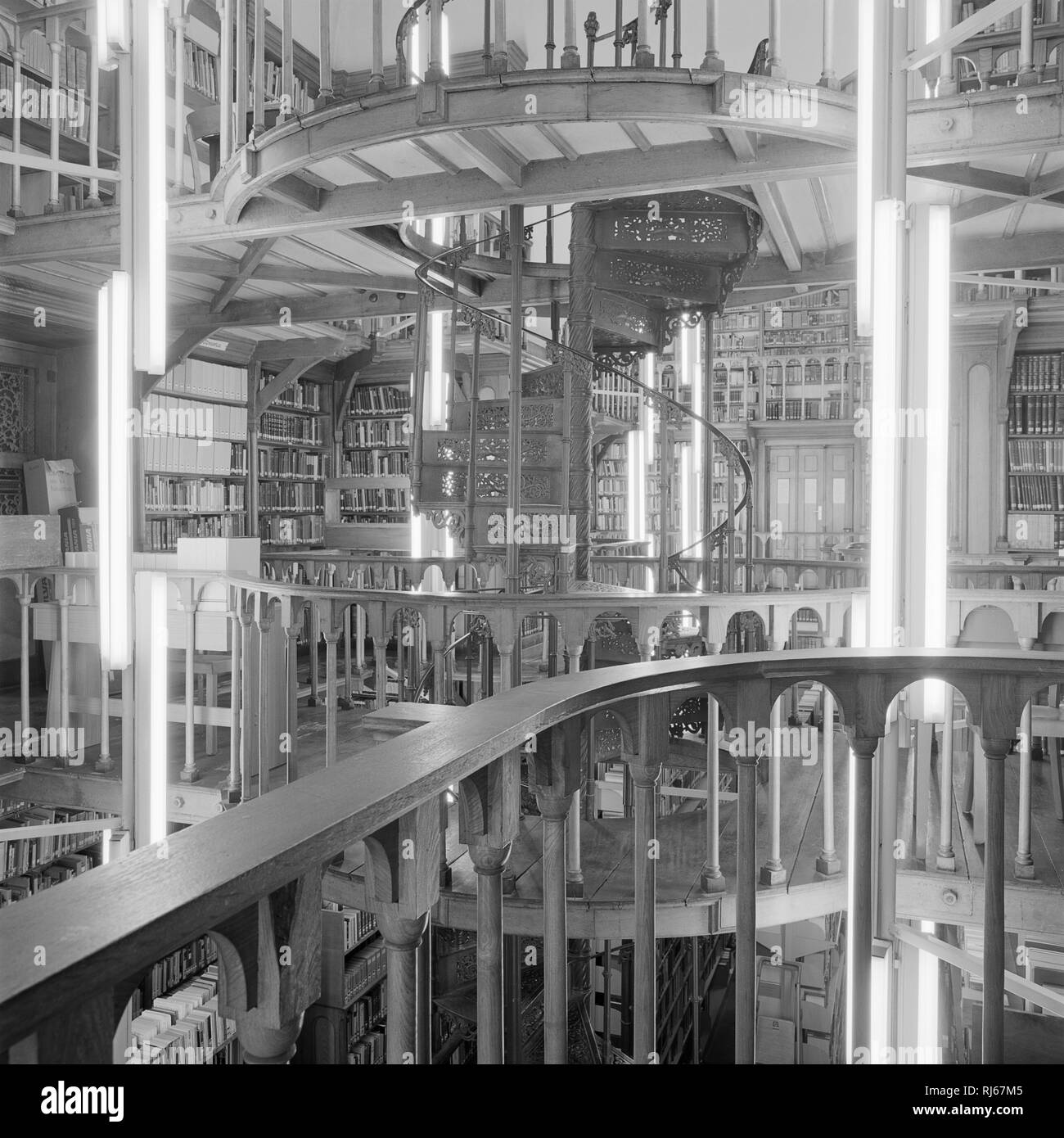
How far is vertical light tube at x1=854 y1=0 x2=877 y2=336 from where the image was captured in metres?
2.43

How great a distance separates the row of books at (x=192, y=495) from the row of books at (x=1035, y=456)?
21.5 ft

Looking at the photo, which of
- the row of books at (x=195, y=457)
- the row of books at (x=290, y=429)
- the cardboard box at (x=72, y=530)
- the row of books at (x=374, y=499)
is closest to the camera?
the cardboard box at (x=72, y=530)

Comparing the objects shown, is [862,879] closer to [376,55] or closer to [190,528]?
[376,55]

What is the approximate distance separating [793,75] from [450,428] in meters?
4.91

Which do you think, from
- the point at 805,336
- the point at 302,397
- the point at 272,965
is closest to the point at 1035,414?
the point at 805,336

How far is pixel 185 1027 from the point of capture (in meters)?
5.00

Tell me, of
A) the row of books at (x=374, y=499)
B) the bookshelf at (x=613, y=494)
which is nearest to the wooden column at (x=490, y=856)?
the row of books at (x=374, y=499)

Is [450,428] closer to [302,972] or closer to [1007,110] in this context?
[1007,110]

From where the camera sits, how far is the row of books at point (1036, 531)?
322 inches

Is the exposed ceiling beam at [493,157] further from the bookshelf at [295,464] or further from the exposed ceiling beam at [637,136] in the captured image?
the bookshelf at [295,464]

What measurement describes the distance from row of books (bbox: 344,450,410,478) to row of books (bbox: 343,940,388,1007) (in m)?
4.51

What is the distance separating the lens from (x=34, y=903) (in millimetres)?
582

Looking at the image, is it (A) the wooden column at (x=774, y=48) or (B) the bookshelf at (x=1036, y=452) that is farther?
(B) the bookshelf at (x=1036, y=452)

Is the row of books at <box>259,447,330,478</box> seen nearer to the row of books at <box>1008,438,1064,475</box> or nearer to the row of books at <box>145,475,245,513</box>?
the row of books at <box>145,475,245,513</box>
